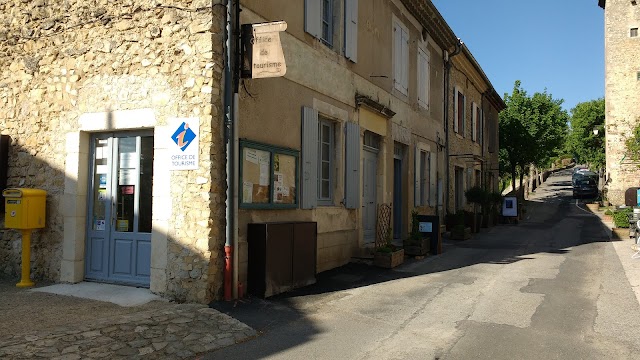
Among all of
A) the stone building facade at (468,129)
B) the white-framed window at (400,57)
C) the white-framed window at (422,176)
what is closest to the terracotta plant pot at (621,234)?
the stone building facade at (468,129)

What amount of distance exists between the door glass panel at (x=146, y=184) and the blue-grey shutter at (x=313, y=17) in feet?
10.1

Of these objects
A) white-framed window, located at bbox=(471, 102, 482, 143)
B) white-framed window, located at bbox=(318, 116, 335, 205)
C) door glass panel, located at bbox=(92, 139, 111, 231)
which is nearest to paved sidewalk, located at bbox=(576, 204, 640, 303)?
white-framed window, located at bbox=(318, 116, 335, 205)

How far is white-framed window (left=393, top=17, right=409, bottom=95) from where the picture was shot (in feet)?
38.8

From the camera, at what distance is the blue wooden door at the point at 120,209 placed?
6.69 metres

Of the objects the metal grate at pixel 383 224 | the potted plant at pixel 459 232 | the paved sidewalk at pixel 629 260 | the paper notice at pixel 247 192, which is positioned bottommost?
the paved sidewalk at pixel 629 260

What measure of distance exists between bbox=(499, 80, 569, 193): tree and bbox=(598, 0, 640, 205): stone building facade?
2.93m

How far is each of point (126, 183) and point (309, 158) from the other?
108 inches

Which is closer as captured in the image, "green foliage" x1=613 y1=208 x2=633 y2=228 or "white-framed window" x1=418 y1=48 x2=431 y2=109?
"white-framed window" x1=418 y1=48 x2=431 y2=109

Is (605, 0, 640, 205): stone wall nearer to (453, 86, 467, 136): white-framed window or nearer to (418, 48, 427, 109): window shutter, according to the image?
(453, 86, 467, 136): white-framed window

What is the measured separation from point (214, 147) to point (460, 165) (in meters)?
12.8

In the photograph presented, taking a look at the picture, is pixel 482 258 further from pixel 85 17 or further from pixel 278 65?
pixel 85 17

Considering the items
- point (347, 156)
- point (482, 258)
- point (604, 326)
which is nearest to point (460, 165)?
point (482, 258)

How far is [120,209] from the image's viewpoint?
22.6 feet

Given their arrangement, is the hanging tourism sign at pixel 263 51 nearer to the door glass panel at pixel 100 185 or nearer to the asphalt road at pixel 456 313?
the door glass panel at pixel 100 185
